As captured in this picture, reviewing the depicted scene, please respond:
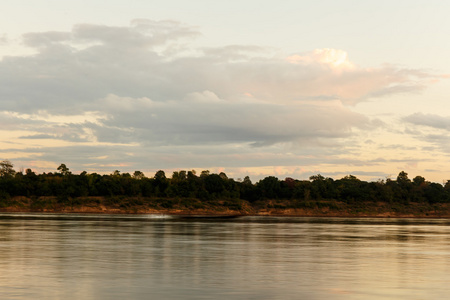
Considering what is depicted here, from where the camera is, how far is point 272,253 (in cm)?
4553

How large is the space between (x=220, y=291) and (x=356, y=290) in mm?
6539

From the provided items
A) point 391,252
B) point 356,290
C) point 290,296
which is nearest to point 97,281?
point 290,296

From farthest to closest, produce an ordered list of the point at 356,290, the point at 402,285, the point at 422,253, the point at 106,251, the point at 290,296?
the point at 422,253 → the point at 106,251 → the point at 402,285 → the point at 356,290 → the point at 290,296

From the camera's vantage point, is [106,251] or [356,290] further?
[106,251]

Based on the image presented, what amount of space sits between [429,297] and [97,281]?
15.8 meters

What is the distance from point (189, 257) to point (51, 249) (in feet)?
40.3

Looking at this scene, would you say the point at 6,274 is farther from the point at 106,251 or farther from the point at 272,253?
the point at 272,253

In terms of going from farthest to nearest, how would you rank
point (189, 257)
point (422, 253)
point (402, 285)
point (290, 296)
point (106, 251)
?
point (422, 253), point (106, 251), point (189, 257), point (402, 285), point (290, 296)

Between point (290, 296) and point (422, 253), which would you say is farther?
point (422, 253)

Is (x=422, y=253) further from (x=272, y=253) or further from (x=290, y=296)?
(x=290, y=296)

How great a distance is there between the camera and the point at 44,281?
28.2 m

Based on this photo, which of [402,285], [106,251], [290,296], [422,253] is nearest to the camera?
[290,296]

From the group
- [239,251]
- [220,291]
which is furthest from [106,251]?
[220,291]

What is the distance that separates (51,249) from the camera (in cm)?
4562
